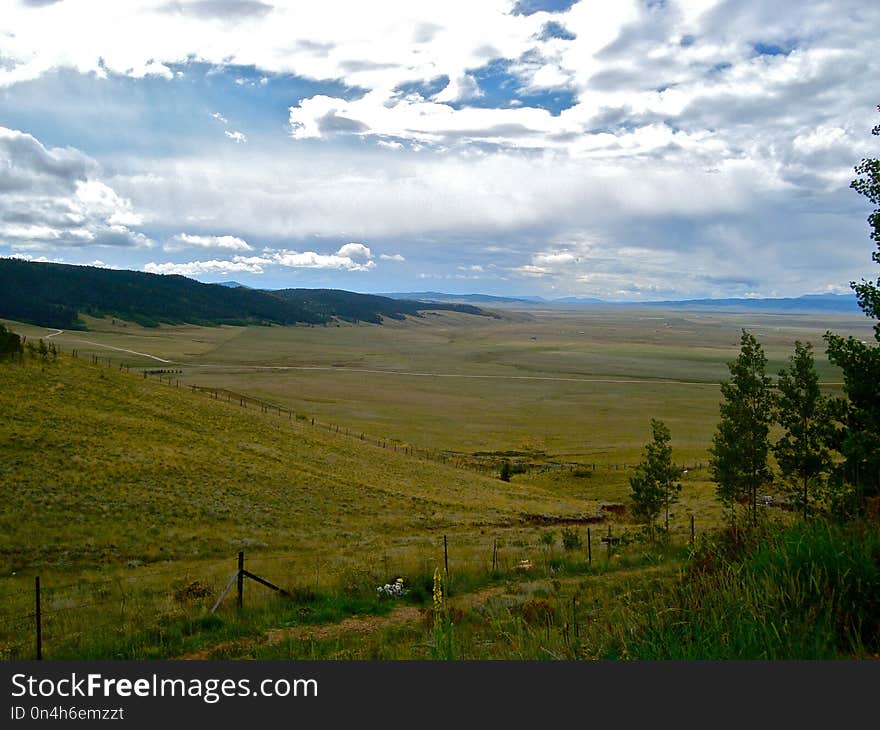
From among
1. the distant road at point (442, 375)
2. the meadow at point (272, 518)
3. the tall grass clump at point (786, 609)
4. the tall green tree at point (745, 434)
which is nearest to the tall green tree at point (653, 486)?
the tall green tree at point (745, 434)

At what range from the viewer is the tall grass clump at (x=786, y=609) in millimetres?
4188

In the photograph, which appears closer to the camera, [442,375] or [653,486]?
[653,486]

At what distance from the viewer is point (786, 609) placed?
451 centimetres

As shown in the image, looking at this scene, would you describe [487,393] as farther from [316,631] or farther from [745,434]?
[316,631]

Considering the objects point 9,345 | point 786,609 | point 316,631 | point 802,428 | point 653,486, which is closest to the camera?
point 786,609

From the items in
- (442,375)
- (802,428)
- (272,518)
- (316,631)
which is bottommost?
(442,375)

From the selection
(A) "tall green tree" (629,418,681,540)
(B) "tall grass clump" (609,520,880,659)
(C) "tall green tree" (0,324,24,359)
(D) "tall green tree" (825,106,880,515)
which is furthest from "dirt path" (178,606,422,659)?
(C) "tall green tree" (0,324,24,359)

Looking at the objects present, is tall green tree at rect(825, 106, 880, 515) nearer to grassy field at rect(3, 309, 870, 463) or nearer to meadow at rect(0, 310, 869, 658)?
meadow at rect(0, 310, 869, 658)

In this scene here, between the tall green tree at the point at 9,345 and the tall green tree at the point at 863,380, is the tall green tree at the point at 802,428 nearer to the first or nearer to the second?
the tall green tree at the point at 863,380

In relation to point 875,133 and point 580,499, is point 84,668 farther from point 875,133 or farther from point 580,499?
point 580,499

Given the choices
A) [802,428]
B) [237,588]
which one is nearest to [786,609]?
[237,588]

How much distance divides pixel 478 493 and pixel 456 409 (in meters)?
58.3

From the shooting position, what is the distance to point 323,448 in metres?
48.8

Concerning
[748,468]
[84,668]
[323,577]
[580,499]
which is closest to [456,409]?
[580,499]
